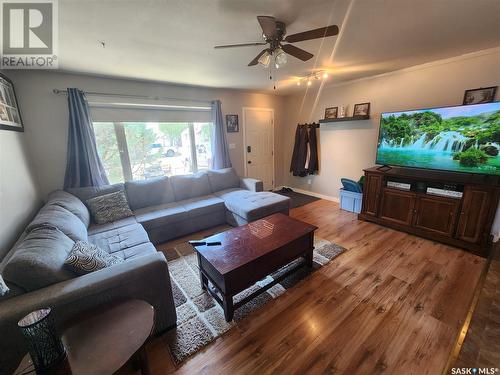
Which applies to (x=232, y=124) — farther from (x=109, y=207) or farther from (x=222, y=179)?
(x=109, y=207)

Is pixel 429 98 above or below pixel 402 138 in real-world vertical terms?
above

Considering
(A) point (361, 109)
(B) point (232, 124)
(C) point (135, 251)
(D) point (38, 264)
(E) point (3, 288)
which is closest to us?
(E) point (3, 288)

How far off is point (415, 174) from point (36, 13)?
4.04 metres

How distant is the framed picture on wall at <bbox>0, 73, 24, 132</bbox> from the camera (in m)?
2.01

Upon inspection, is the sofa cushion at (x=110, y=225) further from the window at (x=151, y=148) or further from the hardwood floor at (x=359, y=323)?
the hardwood floor at (x=359, y=323)

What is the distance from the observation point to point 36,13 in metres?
1.41

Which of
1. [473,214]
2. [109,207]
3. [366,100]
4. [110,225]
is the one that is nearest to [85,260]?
[110,225]

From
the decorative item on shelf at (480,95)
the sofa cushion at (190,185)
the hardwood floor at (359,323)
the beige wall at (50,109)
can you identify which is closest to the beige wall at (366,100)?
the decorative item on shelf at (480,95)

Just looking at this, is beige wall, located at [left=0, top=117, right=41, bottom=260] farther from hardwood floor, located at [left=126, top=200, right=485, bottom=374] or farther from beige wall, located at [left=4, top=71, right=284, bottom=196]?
hardwood floor, located at [left=126, top=200, right=485, bottom=374]

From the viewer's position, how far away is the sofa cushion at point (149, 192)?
9.91ft

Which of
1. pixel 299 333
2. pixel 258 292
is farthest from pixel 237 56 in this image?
pixel 299 333

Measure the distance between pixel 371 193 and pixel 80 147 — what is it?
4.17m

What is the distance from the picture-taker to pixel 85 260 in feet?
4.56

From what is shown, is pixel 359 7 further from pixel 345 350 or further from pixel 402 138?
pixel 345 350
